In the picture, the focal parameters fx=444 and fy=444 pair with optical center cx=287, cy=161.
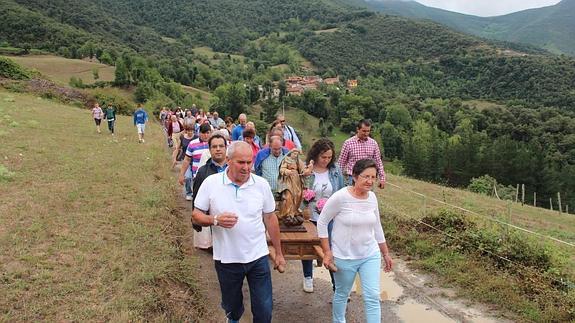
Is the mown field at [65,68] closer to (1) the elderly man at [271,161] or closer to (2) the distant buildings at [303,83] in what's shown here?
(2) the distant buildings at [303,83]

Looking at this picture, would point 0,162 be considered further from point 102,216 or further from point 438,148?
point 438,148

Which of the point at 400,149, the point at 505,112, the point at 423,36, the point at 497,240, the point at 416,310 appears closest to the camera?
the point at 416,310

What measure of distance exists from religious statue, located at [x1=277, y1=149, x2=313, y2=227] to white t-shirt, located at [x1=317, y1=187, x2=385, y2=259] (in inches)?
37.5

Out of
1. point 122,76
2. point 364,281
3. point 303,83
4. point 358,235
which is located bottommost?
point 364,281

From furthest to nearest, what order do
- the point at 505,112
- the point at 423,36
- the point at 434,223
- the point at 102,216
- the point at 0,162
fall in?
the point at 423,36 < the point at 505,112 < the point at 0,162 < the point at 434,223 < the point at 102,216

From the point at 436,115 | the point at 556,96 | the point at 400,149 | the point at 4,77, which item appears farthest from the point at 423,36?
the point at 4,77

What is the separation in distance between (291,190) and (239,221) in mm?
1598

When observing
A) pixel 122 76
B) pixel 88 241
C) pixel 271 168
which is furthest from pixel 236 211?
pixel 122 76

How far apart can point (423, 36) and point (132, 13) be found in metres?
108

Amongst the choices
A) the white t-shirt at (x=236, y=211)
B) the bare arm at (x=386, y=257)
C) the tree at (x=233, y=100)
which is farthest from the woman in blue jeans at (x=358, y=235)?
the tree at (x=233, y=100)

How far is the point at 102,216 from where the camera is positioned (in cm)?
691

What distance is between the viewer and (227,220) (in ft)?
10.7

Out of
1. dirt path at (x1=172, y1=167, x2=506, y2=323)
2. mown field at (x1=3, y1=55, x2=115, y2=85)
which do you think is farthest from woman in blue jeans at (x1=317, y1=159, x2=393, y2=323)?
mown field at (x1=3, y1=55, x2=115, y2=85)

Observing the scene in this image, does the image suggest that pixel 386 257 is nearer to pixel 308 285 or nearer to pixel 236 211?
pixel 236 211
